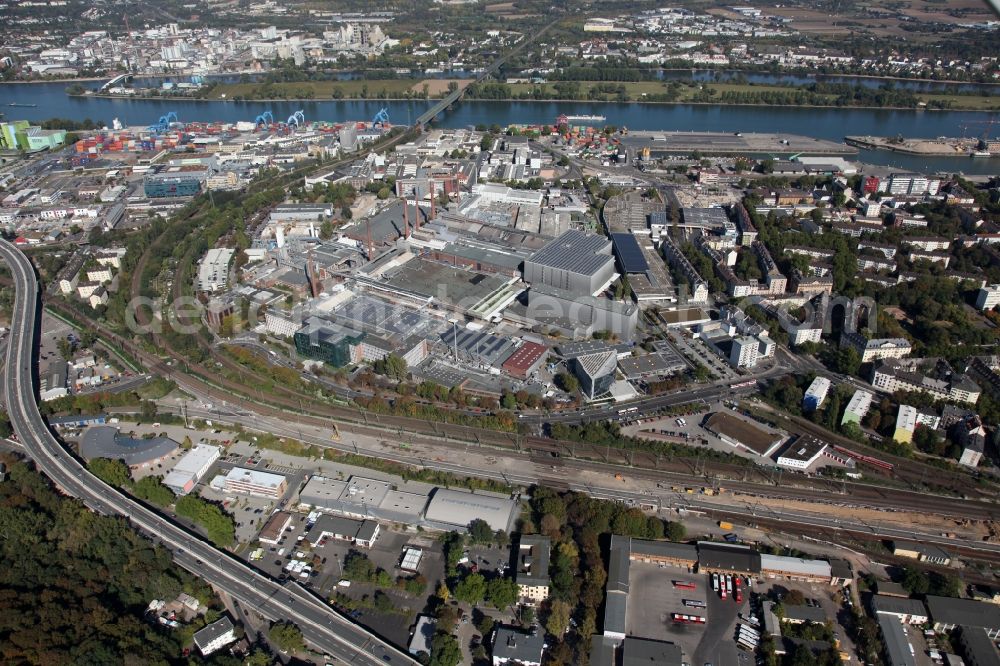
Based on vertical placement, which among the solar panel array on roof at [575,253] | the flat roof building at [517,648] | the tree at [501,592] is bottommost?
the flat roof building at [517,648]

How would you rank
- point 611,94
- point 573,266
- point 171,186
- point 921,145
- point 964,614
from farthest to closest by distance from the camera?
point 611,94 → point 921,145 → point 171,186 → point 573,266 → point 964,614

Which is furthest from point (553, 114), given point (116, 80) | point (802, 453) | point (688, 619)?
point (688, 619)

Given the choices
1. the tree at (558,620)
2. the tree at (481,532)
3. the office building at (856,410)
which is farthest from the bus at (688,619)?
the office building at (856,410)

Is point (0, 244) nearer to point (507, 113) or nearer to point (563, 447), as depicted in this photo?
point (563, 447)

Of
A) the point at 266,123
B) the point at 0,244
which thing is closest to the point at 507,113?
the point at 266,123

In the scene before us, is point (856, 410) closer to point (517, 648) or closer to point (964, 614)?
point (964, 614)

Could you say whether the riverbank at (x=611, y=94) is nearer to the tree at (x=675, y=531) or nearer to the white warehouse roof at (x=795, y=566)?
the tree at (x=675, y=531)
